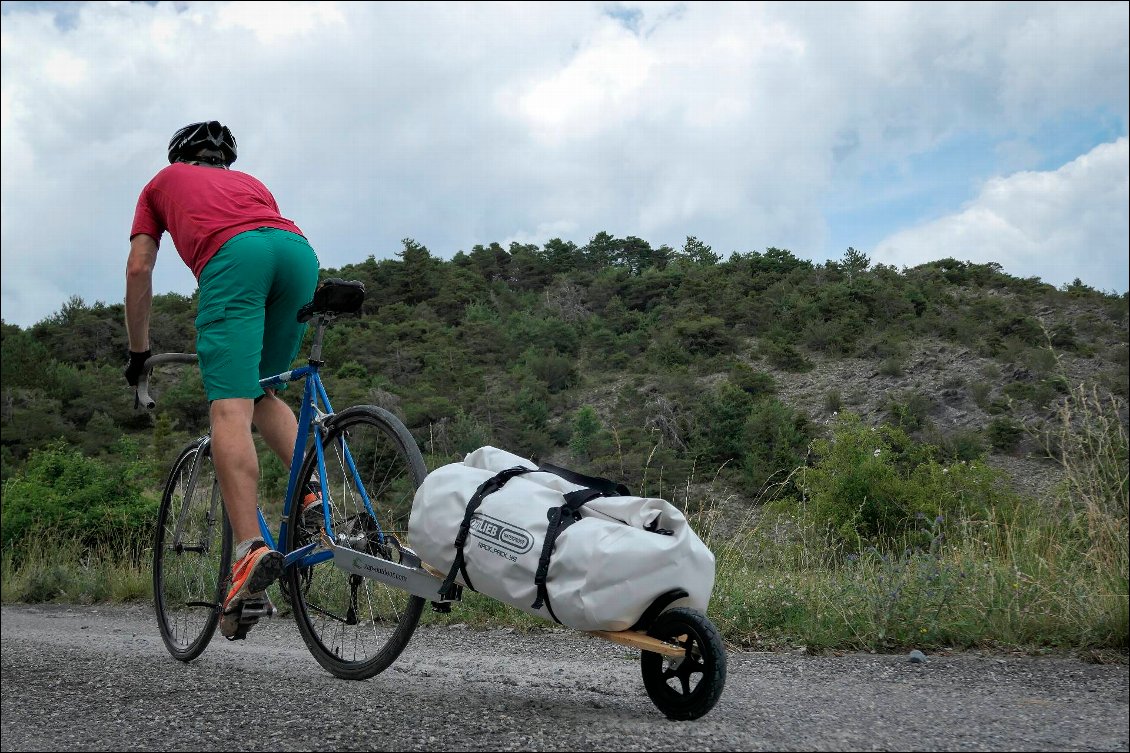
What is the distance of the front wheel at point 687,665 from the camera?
2.08 metres

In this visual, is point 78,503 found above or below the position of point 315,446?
below

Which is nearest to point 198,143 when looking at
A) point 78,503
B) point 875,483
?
point 78,503

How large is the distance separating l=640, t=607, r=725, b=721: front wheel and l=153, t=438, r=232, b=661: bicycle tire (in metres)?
1.96

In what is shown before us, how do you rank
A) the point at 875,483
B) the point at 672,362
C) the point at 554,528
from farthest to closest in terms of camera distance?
the point at 672,362 < the point at 875,483 < the point at 554,528

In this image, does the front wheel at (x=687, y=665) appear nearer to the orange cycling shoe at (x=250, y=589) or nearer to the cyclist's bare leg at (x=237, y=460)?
the orange cycling shoe at (x=250, y=589)

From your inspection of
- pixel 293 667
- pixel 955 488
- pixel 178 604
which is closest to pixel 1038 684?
pixel 293 667

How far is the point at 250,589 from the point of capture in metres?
2.83

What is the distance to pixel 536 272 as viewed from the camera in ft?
163

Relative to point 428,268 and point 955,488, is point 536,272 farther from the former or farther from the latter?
point 955,488

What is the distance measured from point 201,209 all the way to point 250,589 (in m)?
1.24

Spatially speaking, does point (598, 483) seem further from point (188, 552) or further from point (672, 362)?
point (672, 362)

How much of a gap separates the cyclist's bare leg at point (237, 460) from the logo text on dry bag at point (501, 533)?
2.97 feet

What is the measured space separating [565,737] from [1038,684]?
4.90 ft

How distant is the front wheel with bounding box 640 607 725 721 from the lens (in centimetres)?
208
